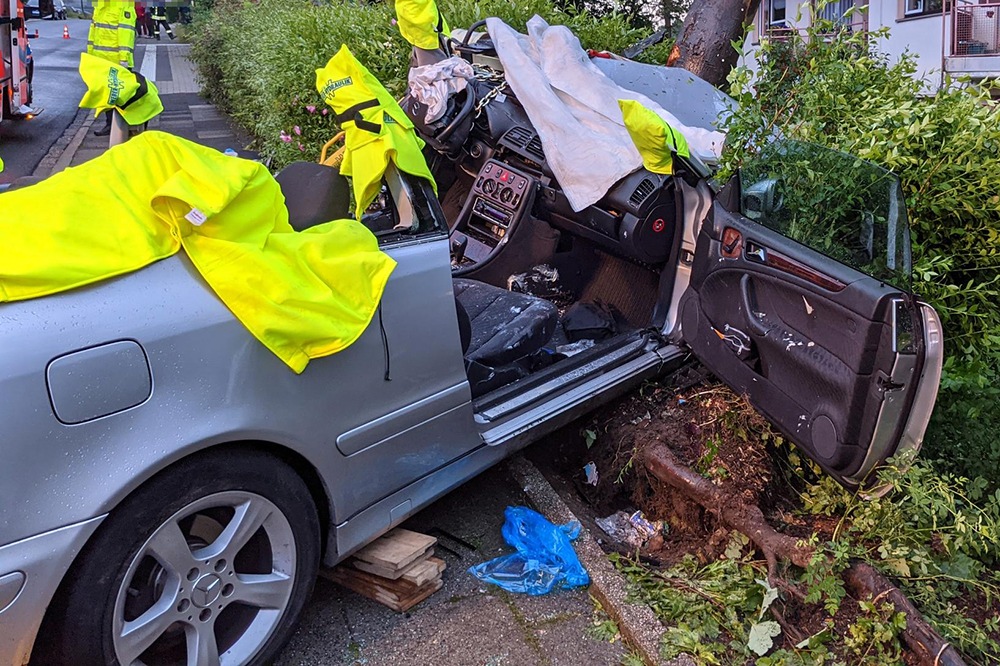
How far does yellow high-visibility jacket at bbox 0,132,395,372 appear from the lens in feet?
6.82

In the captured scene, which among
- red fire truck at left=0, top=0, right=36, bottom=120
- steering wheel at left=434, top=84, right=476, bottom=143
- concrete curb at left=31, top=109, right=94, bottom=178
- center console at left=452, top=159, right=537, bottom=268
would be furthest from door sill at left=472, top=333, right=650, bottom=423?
red fire truck at left=0, top=0, right=36, bottom=120

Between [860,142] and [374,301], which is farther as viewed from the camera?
[860,142]

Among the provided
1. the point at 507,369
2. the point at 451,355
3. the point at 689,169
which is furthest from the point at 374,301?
the point at 689,169

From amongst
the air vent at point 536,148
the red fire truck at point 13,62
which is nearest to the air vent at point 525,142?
the air vent at point 536,148

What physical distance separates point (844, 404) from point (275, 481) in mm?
1810

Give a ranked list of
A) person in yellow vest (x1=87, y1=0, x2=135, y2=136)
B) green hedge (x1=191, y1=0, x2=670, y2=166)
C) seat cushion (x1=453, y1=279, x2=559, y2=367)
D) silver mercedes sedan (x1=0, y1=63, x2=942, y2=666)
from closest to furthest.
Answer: silver mercedes sedan (x1=0, y1=63, x2=942, y2=666) < seat cushion (x1=453, y1=279, x2=559, y2=367) < green hedge (x1=191, y1=0, x2=670, y2=166) < person in yellow vest (x1=87, y1=0, x2=135, y2=136)

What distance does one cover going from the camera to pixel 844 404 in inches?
109

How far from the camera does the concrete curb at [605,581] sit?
108 inches

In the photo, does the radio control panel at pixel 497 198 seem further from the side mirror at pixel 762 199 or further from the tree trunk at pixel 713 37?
the tree trunk at pixel 713 37

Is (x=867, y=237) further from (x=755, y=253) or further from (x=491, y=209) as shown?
(x=491, y=209)

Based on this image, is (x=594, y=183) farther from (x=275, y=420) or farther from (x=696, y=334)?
(x=275, y=420)

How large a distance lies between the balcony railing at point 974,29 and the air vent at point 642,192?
41.7 ft

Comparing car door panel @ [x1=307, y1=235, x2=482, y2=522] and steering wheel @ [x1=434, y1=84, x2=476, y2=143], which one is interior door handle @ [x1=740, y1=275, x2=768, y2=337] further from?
steering wheel @ [x1=434, y1=84, x2=476, y2=143]

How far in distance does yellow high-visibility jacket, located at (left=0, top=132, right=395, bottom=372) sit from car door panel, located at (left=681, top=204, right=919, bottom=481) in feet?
5.09
